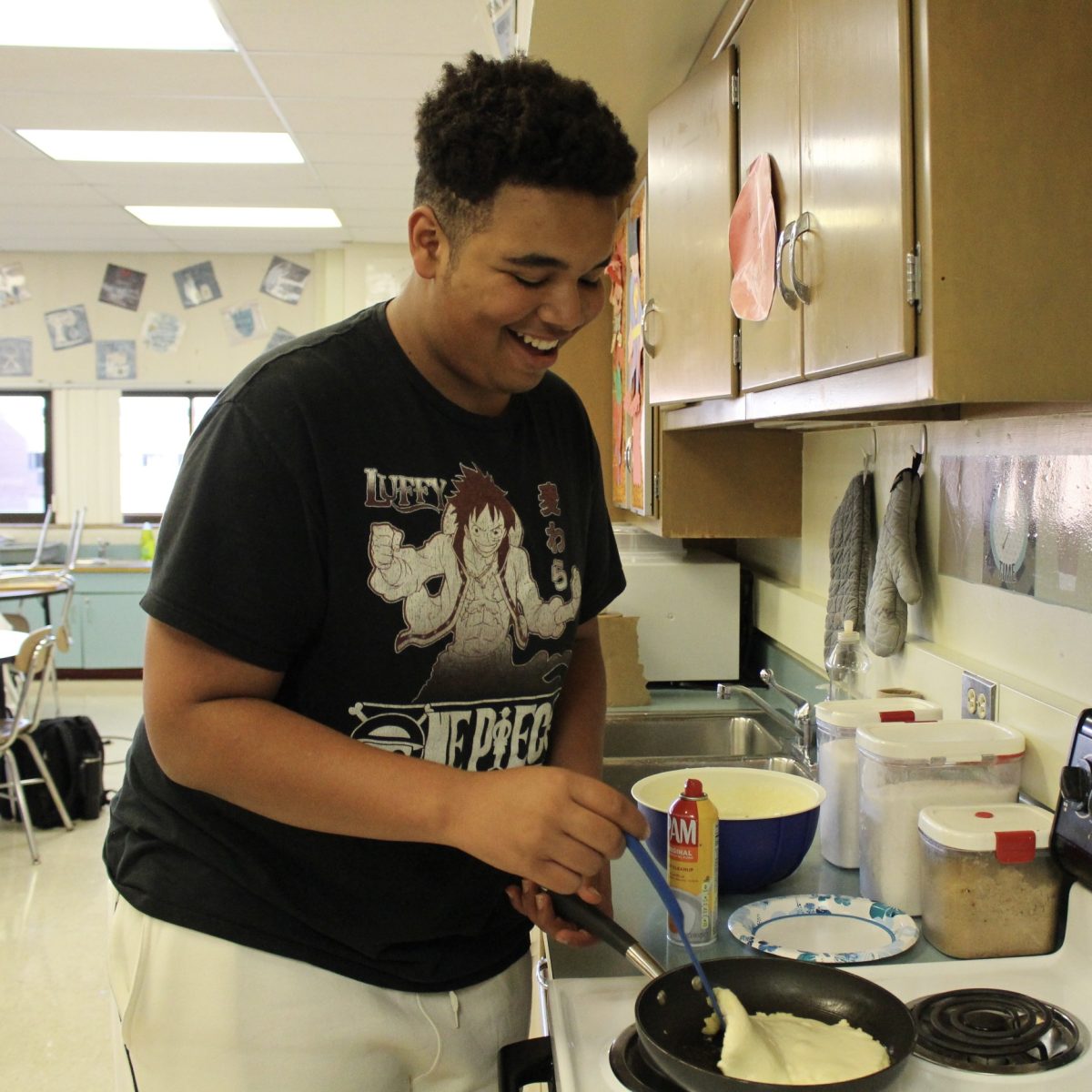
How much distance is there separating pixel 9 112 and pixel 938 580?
14.6 ft

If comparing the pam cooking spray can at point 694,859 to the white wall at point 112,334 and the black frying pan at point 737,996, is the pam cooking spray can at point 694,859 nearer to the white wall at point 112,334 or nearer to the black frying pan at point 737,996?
the black frying pan at point 737,996

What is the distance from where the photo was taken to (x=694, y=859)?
1.26 meters

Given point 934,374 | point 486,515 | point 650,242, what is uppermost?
point 650,242

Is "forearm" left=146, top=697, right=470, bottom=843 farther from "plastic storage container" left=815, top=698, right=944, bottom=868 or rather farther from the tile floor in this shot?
the tile floor

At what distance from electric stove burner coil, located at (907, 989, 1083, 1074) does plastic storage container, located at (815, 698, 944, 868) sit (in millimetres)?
411

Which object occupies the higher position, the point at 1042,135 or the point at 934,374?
the point at 1042,135

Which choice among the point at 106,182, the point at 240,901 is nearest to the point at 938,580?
the point at 240,901

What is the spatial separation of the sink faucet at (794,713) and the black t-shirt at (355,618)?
92 centimetres

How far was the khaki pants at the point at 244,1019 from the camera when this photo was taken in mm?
1081

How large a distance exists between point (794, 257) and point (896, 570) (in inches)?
29.2

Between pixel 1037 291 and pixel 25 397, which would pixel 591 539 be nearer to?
pixel 1037 291

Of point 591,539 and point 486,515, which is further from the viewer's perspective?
point 591,539

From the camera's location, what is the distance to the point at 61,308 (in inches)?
301

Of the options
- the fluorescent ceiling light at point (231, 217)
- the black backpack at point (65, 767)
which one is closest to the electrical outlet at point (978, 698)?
the black backpack at point (65, 767)
